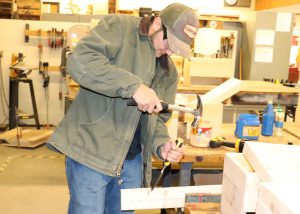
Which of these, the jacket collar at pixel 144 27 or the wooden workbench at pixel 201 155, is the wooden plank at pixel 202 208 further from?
the jacket collar at pixel 144 27

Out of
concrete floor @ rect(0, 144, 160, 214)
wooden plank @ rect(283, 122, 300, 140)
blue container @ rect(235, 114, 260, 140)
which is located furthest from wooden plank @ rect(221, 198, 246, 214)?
concrete floor @ rect(0, 144, 160, 214)

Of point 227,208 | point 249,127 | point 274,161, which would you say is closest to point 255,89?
point 249,127

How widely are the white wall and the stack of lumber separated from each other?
4.55m

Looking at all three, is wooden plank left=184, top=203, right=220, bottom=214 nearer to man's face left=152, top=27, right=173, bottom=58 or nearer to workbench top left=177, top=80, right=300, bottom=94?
man's face left=152, top=27, right=173, bottom=58

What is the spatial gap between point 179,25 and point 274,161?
0.61m

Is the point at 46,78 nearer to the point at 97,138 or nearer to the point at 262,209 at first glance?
the point at 97,138

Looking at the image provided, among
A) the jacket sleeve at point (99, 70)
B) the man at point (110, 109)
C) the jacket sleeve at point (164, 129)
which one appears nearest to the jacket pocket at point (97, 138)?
the man at point (110, 109)

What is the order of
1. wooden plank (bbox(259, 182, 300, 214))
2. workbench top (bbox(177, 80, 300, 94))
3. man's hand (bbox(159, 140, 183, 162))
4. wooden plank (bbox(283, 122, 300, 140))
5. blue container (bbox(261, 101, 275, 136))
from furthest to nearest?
1. workbench top (bbox(177, 80, 300, 94))
2. wooden plank (bbox(283, 122, 300, 140))
3. blue container (bbox(261, 101, 275, 136))
4. man's hand (bbox(159, 140, 183, 162))
5. wooden plank (bbox(259, 182, 300, 214))

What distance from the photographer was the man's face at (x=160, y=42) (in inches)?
56.5

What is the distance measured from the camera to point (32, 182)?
3547 millimetres

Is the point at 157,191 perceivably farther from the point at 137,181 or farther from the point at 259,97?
the point at 259,97

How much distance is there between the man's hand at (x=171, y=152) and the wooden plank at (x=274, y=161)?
0.41 m

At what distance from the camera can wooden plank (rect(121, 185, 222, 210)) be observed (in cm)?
145

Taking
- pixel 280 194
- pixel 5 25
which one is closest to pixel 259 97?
pixel 280 194
